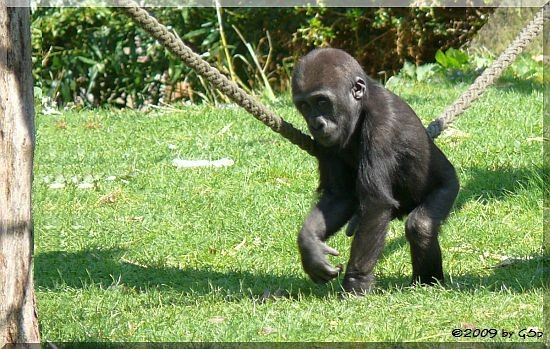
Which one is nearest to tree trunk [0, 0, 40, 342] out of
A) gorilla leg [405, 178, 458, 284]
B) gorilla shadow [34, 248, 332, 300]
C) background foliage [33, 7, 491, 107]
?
gorilla shadow [34, 248, 332, 300]

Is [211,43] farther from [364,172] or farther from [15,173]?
[15,173]

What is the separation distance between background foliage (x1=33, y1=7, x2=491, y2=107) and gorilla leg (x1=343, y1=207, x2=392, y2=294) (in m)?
6.94

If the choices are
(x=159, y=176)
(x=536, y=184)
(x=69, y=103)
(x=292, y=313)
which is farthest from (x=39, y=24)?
(x=292, y=313)

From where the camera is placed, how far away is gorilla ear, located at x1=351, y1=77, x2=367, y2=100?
518 centimetres

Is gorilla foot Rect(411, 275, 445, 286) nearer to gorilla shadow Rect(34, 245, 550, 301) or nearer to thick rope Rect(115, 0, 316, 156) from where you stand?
gorilla shadow Rect(34, 245, 550, 301)

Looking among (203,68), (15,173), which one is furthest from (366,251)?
(15,173)

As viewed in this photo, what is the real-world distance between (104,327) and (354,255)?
1440 millimetres

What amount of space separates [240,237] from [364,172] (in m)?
1.52

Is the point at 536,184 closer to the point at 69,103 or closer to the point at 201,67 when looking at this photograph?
the point at 201,67

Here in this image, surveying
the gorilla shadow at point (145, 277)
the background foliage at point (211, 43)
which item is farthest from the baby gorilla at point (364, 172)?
the background foliage at point (211, 43)

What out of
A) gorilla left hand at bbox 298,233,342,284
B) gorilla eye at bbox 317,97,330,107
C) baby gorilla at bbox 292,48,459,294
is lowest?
gorilla left hand at bbox 298,233,342,284

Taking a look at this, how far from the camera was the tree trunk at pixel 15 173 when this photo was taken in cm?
387

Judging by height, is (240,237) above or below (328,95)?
below

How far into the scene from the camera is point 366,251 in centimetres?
505
